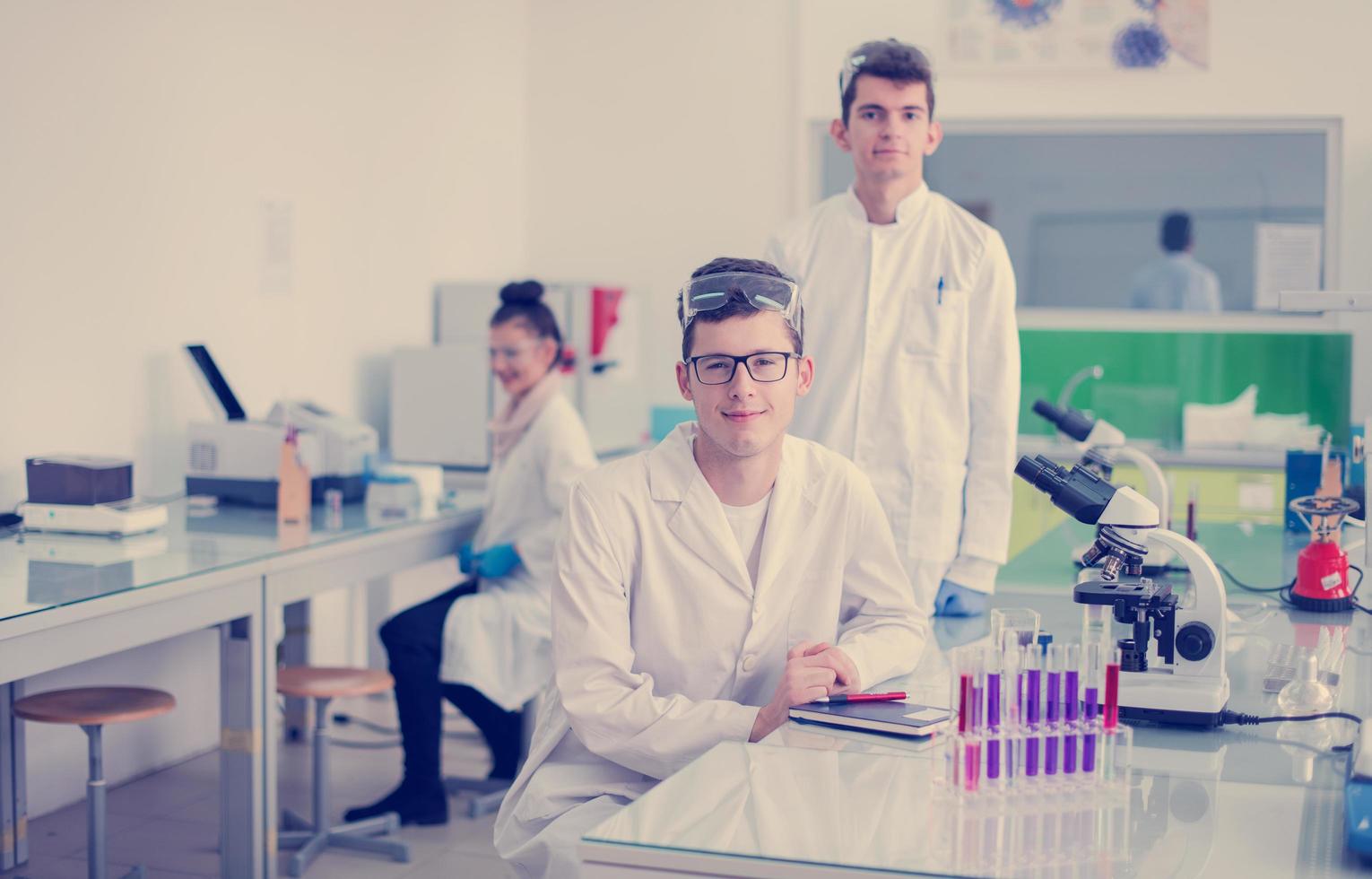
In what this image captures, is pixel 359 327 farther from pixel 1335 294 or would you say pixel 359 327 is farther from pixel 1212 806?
pixel 1212 806

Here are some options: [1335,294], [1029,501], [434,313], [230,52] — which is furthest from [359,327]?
[1335,294]

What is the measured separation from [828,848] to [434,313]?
4.38 metres

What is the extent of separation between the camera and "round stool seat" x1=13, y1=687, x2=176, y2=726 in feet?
9.60

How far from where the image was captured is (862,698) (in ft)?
5.71

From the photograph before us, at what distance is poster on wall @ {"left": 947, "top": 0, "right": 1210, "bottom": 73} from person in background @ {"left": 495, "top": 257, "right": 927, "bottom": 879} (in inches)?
153

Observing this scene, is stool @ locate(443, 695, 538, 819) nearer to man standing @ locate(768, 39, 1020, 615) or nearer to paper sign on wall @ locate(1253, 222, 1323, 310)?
man standing @ locate(768, 39, 1020, 615)

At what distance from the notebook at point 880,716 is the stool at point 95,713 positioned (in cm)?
181

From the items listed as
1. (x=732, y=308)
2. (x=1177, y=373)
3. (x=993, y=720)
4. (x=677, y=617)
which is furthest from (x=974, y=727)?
(x=1177, y=373)

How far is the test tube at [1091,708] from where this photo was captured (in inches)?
57.7

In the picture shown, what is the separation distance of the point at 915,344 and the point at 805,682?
981 millimetres

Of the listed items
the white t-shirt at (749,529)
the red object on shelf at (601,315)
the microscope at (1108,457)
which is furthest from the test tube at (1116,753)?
the red object on shelf at (601,315)

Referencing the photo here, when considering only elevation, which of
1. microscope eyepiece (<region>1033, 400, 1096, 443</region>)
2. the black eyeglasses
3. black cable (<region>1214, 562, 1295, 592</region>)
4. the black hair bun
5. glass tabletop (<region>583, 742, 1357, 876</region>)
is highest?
the black hair bun

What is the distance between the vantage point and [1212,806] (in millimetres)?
1415

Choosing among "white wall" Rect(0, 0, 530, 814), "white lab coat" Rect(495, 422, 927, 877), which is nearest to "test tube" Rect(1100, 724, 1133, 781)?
"white lab coat" Rect(495, 422, 927, 877)
